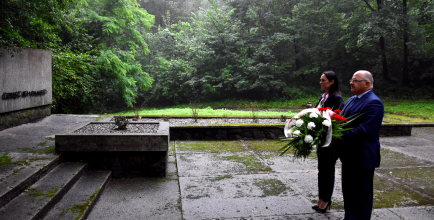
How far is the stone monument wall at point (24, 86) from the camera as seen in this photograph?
233 inches

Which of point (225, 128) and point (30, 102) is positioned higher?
point (30, 102)

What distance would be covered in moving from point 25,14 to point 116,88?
8547mm

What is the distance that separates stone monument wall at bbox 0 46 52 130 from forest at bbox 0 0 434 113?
257 inches

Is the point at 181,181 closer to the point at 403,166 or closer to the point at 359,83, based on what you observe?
the point at 359,83

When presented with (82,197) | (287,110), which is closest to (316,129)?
(82,197)

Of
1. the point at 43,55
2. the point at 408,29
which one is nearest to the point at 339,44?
the point at 408,29

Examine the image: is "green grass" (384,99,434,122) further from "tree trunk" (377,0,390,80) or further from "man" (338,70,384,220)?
"man" (338,70,384,220)

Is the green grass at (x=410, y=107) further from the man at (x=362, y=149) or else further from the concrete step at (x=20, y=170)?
the concrete step at (x=20, y=170)

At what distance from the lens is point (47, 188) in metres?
3.21

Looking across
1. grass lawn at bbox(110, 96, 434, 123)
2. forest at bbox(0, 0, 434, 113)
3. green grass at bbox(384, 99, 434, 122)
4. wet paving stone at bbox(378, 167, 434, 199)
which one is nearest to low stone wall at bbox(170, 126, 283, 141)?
wet paving stone at bbox(378, 167, 434, 199)

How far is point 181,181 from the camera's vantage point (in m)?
4.22

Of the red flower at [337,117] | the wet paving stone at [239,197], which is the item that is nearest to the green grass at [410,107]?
the wet paving stone at [239,197]

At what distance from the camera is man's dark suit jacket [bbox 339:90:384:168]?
8.61 feet

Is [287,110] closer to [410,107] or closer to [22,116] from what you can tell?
[410,107]
